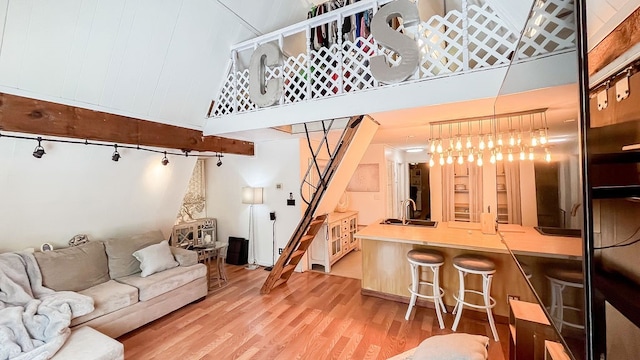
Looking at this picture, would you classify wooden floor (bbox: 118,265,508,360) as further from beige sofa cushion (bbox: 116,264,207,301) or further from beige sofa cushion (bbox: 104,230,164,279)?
beige sofa cushion (bbox: 104,230,164,279)

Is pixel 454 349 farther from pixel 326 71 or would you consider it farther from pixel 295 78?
pixel 295 78

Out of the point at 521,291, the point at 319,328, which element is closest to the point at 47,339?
the point at 319,328

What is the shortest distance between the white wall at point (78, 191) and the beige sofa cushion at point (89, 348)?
1459 mm

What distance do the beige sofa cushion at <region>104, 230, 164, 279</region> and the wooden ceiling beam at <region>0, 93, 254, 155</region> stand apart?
1.40 meters

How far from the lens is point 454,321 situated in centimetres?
284

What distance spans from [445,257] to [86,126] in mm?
4254

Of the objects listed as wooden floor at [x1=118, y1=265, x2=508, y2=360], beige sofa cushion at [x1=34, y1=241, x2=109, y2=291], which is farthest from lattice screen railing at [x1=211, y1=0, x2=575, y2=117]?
wooden floor at [x1=118, y1=265, x2=508, y2=360]

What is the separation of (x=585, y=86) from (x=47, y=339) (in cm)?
349

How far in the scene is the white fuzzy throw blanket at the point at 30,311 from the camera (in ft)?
6.21

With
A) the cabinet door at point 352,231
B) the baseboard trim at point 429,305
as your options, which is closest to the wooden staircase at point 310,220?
the baseboard trim at point 429,305

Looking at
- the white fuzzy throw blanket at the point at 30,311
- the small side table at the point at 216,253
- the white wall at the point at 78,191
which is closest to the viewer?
the white fuzzy throw blanket at the point at 30,311

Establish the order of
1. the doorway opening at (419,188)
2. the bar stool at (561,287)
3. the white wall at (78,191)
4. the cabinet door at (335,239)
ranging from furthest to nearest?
the doorway opening at (419,188)
the cabinet door at (335,239)
the white wall at (78,191)
the bar stool at (561,287)

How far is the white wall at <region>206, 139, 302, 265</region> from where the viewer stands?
4.62 m

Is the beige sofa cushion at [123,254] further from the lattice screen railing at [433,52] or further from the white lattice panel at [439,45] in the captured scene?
the white lattice panel at [439,45]
